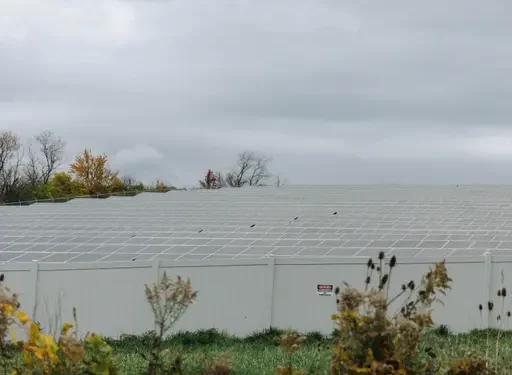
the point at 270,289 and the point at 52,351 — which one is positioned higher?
the point at 52,351

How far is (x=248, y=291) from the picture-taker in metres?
15.0

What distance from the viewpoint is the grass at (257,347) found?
26.2 feet

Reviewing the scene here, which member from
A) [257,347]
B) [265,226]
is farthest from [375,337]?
[265,226]

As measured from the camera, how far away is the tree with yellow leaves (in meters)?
63.7

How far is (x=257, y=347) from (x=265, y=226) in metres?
7.92

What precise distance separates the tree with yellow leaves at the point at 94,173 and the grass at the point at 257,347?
166 ft

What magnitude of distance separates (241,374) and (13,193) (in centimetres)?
5702

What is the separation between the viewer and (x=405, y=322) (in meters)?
4.34

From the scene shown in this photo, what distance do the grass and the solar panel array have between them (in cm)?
232

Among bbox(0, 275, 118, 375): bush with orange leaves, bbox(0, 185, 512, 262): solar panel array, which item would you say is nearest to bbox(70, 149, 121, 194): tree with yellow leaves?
bbox(0, 185, 512, 262): solar panel array

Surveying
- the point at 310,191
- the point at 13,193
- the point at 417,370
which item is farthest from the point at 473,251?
the point at 13,193

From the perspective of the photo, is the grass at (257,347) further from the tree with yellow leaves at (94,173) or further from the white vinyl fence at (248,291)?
the tree with yellow leaves at (94,173)

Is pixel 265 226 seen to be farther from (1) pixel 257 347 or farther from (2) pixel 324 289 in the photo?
(1) pixel 257 347

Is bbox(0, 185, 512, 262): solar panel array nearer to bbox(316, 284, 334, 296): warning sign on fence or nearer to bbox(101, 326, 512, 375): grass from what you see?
bbox(316, 284, 334, 296): warning sign on fence
